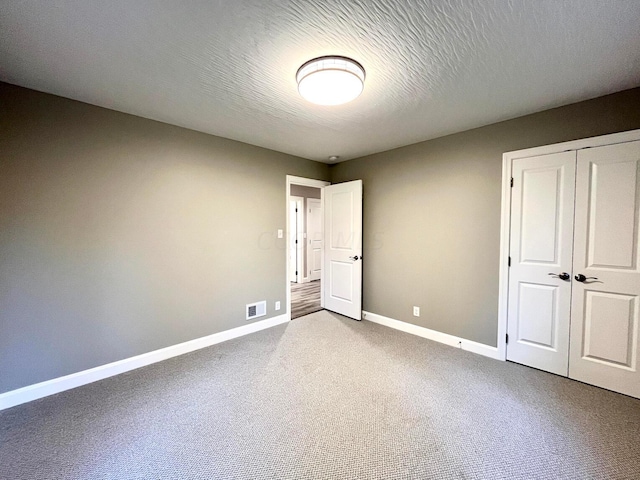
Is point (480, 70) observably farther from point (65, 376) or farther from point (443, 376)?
point (65, 376)

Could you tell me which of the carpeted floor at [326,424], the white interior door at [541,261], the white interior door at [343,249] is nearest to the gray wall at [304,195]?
the white interior door at [343,249]

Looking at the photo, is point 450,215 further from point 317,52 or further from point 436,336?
point 317,52

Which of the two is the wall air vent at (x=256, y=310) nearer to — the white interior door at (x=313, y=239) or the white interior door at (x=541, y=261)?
the white interior door at (x=541, y=261)

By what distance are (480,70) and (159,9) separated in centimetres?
197

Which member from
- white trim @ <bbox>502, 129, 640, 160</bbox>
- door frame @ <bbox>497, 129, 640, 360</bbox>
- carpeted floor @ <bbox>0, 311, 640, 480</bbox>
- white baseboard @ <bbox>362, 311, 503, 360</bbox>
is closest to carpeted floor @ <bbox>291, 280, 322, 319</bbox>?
white baseboard @ <bbox>362, 311, 503, 360</bbox>

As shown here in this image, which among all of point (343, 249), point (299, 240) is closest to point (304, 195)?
point (299, 240)

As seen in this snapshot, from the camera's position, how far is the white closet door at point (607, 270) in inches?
81.9

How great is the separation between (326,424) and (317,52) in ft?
8.03

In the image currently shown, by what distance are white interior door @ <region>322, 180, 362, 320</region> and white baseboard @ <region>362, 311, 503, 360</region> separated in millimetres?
284

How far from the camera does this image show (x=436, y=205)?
3.18 metres

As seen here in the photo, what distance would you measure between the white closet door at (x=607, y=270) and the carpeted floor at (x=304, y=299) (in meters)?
3.18

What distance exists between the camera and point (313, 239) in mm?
6836

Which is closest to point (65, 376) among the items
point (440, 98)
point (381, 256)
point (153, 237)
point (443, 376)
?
point (153, 237)

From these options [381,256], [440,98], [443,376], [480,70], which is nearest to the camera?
[480,70]
